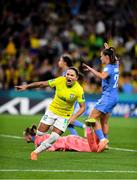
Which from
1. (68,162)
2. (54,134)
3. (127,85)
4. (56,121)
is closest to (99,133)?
(56,121)

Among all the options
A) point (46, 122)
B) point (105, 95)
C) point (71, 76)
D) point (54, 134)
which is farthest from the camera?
point (105, 95)

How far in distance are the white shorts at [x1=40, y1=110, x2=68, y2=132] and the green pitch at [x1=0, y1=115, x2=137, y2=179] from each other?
59cm

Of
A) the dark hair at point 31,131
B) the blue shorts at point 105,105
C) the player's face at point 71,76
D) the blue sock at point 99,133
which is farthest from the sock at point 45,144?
the blue shorts at point 105,105

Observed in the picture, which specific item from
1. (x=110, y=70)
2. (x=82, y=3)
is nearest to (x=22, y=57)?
(x=82, y=3)

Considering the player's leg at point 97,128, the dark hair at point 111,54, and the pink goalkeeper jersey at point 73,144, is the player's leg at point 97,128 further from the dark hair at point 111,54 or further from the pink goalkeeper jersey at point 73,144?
the dark hair at point 111,54

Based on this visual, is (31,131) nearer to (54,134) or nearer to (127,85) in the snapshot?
(54,134)

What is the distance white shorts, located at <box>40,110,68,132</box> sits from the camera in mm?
15656

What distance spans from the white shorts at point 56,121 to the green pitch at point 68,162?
594 millimetres

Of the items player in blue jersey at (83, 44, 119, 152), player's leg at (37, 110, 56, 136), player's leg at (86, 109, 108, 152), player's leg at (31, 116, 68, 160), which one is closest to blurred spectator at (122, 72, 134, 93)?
player in blue jersey at (83, 44, 119, 152)

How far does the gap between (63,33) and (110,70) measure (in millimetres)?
17524

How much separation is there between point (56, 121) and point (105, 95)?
2.24 meters

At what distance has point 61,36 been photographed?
3475 centimetres

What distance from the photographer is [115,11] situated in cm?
3650

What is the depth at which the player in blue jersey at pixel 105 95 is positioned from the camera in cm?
1734
